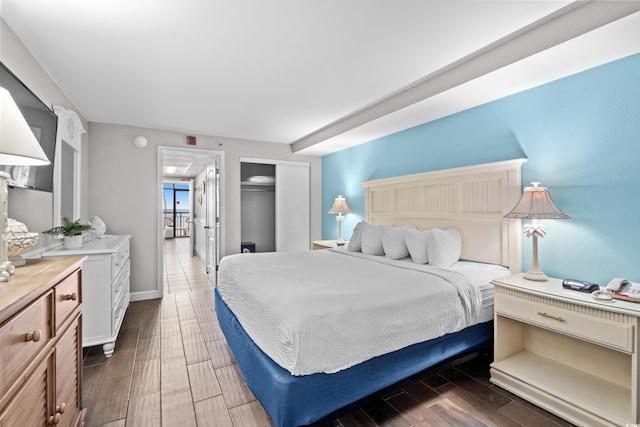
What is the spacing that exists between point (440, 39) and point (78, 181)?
12.9 feet

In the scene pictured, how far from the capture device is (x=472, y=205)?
296cm

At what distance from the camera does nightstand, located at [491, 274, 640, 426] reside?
1641 mm

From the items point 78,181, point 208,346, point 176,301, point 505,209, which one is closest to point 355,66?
point 505,209

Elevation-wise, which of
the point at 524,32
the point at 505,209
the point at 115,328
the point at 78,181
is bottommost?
the point at 115,328

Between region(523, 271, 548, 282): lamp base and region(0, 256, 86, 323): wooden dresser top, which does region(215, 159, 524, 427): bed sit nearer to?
region(523, 271, 548, 282): lamp base

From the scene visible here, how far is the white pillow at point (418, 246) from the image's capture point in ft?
9.48

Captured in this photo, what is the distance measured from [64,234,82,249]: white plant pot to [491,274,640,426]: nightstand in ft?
10.9

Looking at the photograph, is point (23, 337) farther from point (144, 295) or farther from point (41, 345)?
point (144, 295)

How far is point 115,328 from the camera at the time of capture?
263cm

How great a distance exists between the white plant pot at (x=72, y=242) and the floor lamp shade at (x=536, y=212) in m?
3.47

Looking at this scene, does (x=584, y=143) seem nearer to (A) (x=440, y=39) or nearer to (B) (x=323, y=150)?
(A) (x=440, y=39)

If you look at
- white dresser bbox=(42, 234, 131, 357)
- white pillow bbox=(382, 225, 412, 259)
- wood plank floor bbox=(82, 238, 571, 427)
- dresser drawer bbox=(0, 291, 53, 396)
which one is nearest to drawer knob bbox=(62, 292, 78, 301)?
dresser drawer bbox=(0, 291, 53, 396)

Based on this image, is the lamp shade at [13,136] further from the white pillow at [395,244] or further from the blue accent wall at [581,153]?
the blue accent wall at [581,153]

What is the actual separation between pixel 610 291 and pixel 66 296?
9.59 ft
